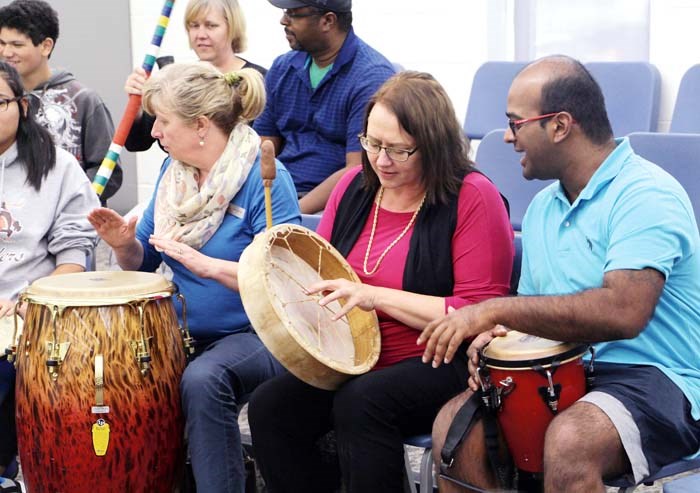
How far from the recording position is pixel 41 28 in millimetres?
4293

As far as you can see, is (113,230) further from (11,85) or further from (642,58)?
(642,58)

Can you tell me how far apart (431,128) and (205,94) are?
0.70m

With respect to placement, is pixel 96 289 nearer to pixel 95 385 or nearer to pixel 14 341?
pixel 95 385

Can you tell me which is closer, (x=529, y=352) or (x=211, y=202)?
(x=529, y=352)

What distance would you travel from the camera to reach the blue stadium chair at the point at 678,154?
3188 millimetres

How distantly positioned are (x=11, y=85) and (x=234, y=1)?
1.80m

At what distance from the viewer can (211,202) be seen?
2996mm

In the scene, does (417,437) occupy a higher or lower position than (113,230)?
lower

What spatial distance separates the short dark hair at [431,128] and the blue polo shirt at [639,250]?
0.29 metres

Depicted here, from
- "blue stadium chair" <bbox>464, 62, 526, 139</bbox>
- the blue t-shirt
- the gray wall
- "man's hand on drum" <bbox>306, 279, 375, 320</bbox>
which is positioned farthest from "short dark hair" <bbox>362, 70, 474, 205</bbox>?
the gray wall

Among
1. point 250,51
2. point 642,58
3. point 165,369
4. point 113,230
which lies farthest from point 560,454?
point 250,51

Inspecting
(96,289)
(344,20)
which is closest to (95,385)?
(96,289)

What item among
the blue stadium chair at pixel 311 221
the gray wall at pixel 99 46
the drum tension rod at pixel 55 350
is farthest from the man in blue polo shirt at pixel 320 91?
the gray wall at pixel 99 46

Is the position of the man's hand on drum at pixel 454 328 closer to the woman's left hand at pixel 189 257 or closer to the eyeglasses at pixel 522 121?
the eyeglasses at pixel 522 121
